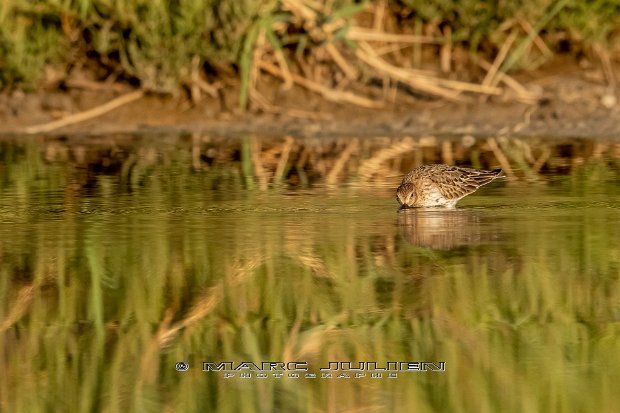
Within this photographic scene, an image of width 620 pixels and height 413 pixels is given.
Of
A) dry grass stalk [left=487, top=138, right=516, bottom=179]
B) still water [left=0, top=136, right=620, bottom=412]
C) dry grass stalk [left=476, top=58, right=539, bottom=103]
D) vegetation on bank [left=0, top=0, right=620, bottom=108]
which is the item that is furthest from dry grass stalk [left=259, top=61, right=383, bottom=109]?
still water [left=0, top=136, right=620, bottom=412]

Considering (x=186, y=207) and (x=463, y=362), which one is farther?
(x=186, y=207)

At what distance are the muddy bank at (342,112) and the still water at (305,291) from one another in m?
2.69

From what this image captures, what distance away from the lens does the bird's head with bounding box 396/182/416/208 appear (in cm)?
984

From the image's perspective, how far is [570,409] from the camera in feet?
18.2

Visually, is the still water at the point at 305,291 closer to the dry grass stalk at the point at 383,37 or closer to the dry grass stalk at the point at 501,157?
the dry grass stalk at the point at 501,157

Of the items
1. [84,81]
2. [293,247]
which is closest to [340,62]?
[84,81]

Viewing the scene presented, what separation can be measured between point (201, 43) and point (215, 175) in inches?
150

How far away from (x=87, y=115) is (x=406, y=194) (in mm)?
6584

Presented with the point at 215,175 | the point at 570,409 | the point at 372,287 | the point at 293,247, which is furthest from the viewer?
the point at 215,175

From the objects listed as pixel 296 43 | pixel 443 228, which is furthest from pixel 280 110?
pixel 443 228

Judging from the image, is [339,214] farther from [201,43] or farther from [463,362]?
[201,43]

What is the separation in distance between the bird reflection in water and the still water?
26 millimetres

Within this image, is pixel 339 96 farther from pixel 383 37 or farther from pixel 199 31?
pixel 199 31

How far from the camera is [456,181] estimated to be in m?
9.94
